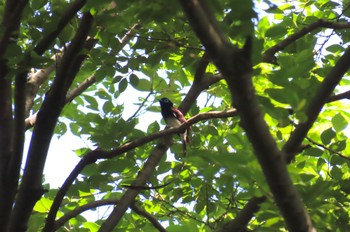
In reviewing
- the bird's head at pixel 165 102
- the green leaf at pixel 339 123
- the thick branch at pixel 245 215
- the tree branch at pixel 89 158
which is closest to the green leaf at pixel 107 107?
the bird's head at pixel 165 102

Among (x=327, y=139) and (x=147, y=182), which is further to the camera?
(x=147, y=182)

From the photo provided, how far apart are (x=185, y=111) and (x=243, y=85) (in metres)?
2.70

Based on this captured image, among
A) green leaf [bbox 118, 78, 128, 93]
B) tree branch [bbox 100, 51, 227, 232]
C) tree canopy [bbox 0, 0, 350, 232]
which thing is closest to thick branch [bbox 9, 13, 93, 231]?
tree canopy [bbox 0, 0, 350, 232]

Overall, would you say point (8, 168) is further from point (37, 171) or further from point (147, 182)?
point (147, 182)

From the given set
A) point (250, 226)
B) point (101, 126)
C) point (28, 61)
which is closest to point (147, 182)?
point (101, 126)

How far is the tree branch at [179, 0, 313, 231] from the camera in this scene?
4.97ft

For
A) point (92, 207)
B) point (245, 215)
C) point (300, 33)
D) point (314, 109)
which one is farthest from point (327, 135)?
point (92, 207)

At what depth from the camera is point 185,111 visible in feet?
13.9

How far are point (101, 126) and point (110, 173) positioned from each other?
1.17ft

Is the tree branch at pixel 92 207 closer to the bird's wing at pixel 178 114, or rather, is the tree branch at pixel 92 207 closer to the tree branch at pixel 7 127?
the tree branch at pixel 7 127

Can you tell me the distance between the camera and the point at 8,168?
2.97 metres

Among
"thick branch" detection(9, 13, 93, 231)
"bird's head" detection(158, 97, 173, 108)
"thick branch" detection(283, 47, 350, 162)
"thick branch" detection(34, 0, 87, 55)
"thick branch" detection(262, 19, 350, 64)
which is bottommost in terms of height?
"thick branch" detection(283, 47, 350, 162)

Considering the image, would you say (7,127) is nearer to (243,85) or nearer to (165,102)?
(243,85)

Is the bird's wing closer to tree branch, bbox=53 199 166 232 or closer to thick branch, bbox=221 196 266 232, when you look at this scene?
tree branch, bbox=53 199 166 232
